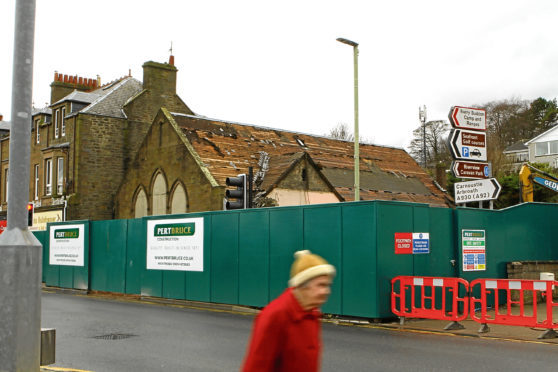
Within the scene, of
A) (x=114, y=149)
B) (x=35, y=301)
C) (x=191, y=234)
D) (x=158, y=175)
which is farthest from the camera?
(x=114, y=149)

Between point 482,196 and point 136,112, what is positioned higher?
point 136,112

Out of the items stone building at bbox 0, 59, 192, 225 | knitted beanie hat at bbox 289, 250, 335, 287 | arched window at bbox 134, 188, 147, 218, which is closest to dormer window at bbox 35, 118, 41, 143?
stone building at bbox 0, 59, 192, 225

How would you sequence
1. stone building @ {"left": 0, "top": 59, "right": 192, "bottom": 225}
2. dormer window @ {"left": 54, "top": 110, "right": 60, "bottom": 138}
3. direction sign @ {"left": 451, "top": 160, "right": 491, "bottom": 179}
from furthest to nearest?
dormer window @ {"left": 54, "top": 110, "right": 60, "bottom": 138} → stone building @ {"left": 0, "top": 59, "right": 192, "bottom": 225} → direction sign @ {"left": 451, "top": 160, "right": 491, "bottom": 179}

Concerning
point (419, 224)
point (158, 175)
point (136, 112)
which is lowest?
point (419, 224)

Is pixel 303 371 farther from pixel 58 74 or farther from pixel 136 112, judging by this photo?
pixel 58 74

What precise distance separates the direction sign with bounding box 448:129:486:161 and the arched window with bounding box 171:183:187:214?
671 inches

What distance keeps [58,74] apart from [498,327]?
39.3 meters

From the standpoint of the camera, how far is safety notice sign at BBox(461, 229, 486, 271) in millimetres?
16219

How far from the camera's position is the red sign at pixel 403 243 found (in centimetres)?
1489

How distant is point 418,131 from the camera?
251 feet

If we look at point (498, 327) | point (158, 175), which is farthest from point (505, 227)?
point (158, 175)

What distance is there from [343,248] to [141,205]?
69.6 feet

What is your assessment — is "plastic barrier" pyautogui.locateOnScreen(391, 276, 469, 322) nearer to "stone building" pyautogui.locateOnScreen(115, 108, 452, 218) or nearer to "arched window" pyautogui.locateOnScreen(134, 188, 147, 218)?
"stone building" pyautogui.locateOnScreen(115, 108, 452, 218)

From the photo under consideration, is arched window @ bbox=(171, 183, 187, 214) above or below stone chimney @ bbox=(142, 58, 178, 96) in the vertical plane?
below
